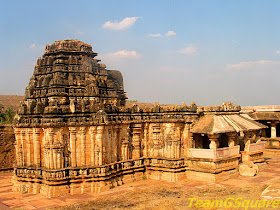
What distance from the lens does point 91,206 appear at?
556 inches

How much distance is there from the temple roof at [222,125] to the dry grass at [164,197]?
3.74 m

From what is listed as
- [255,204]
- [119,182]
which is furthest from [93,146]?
[255,204]

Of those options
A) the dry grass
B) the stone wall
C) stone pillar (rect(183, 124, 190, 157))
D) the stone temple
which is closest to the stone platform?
the stone temple

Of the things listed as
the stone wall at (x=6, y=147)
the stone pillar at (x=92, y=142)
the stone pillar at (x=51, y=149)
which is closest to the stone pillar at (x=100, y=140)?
the stone pillar at (x=92, y=142)

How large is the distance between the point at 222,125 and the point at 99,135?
8.10 meters

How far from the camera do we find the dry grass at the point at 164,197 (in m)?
14.1

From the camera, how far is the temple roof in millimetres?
19141

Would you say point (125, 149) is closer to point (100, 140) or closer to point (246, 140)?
point (100, 140)

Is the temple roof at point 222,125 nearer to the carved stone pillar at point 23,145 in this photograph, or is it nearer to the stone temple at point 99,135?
the stone temple at point 99,135

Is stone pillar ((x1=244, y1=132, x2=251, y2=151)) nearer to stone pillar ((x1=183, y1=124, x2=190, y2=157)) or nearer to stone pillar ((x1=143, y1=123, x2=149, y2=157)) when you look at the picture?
stone pillar ((x1=183, y1=124, x2=190, y2=157))

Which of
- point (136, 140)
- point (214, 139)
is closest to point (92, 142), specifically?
point (136, 140)

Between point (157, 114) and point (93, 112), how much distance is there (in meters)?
5.06

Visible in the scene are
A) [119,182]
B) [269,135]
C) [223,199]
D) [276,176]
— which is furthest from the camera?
[269,135]

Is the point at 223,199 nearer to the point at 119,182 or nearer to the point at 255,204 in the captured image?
the point at 255,204
